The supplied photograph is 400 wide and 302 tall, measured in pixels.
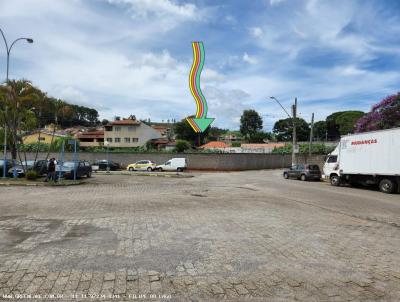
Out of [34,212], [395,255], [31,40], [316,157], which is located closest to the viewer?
[395,255]

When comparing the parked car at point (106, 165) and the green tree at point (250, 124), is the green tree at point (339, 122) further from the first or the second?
the parked car at point (106, 165)

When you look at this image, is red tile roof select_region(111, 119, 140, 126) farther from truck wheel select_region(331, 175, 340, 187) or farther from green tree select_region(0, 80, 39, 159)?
A: truck wheel select_region(331, 175, 340, 187)

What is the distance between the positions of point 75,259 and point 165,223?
3573mm

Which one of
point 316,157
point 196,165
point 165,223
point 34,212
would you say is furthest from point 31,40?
point 316,157

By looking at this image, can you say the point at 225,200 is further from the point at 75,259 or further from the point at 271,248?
the point at 75,259

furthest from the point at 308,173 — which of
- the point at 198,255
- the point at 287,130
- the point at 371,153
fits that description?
the point at 287,130

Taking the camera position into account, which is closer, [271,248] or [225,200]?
[271,248]

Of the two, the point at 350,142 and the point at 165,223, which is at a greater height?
the point at 350,142

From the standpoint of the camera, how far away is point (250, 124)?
372 feet

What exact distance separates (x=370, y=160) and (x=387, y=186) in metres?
1.85

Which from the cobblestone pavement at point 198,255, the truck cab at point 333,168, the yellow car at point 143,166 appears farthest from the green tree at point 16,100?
the yellow car at point 143,166

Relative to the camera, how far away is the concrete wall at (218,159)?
168ft

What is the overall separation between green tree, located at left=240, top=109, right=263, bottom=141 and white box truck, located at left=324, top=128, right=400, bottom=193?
86.6 metres

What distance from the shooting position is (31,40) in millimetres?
23719
